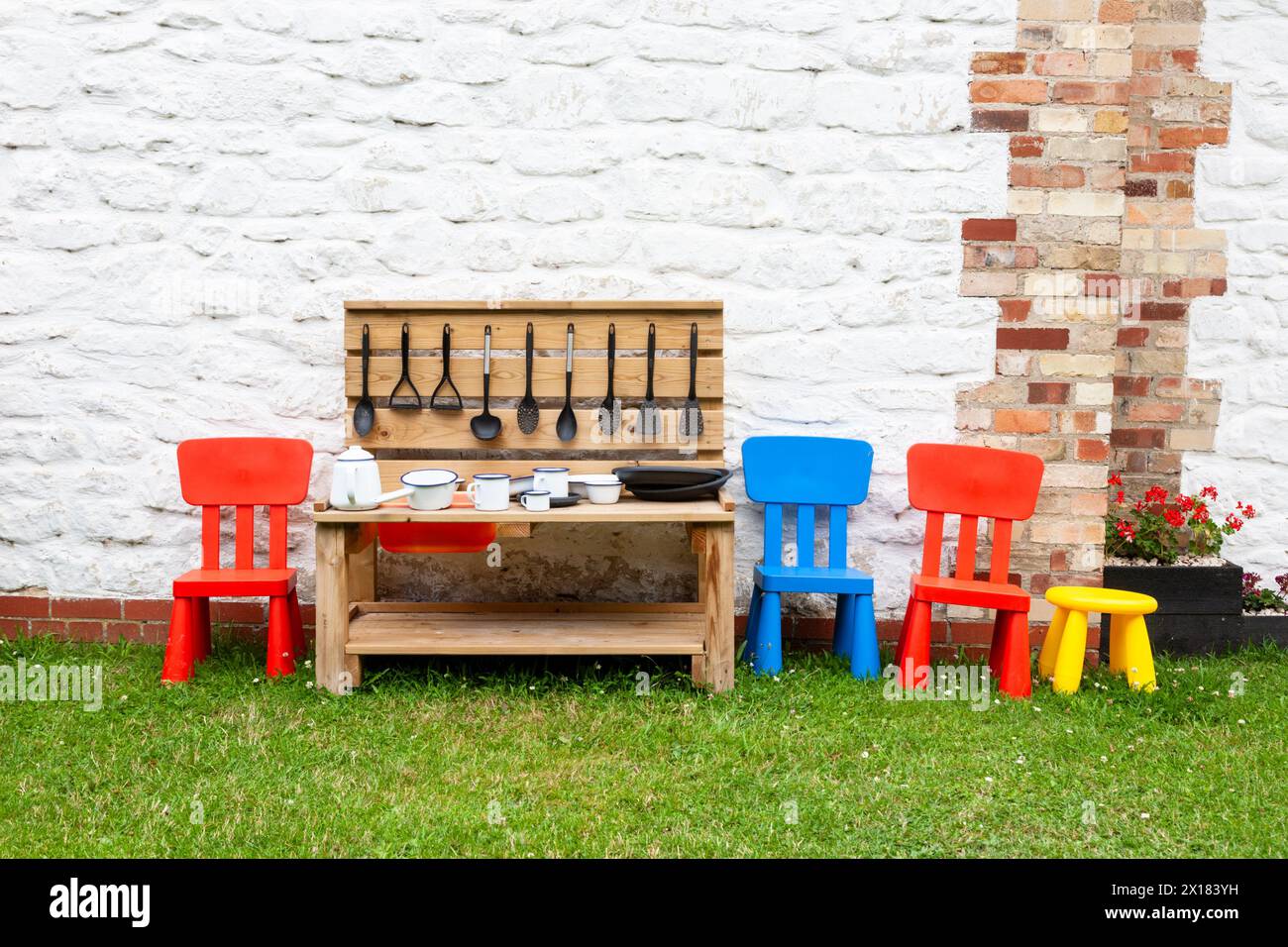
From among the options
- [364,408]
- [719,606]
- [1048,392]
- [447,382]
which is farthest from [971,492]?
[364,408]

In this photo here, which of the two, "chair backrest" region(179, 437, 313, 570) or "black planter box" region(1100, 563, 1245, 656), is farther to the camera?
"black planter box" region(1100, 563, 1245, 656)

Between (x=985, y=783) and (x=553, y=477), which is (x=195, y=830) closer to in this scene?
(x=553, y=477)

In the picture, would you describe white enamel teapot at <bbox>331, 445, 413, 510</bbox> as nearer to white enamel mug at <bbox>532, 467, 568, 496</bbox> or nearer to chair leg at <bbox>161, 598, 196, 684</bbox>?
white enamel mug at <bbox>532, 467, 568, 496</bbox>

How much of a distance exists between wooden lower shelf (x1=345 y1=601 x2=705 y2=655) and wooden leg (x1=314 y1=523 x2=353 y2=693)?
0.06 meters

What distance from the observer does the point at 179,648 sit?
12.4ft

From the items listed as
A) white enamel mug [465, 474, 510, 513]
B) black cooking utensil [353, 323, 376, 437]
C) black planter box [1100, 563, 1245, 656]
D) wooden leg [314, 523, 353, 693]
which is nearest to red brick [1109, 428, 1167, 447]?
black planter box [1100, 563, 1245, 656]

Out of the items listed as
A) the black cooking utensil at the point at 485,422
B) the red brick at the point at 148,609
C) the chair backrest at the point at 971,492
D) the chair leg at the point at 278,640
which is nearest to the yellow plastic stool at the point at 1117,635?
the chair backrest at the point at 971,492

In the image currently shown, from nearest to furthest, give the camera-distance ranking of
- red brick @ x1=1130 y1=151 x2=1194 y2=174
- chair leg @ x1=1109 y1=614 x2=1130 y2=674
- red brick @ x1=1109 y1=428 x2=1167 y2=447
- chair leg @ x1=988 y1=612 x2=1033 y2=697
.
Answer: chair leg @ x1=988 y1=612 x2=1033 y2=697 < chair leg @ x1=1109 y1=614 x2=1130 y2=674 < red brick @ x1=1130 y1=151 x2=1194 y2=174 < red brick @ x1=1109 y1=428 x2=1167 y2=447

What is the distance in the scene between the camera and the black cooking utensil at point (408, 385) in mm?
4016

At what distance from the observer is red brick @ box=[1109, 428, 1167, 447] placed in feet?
15.1

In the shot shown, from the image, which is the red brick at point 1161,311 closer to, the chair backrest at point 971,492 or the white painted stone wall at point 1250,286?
the white painted stone wall at point 1250,286

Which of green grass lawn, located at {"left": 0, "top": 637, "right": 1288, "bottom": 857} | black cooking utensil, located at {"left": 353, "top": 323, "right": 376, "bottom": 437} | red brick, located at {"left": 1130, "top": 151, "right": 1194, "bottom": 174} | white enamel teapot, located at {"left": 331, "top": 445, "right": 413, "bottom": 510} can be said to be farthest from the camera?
red brick, located at {"left": 1130, "top": 151, "right": 1194, "bottom": 174}

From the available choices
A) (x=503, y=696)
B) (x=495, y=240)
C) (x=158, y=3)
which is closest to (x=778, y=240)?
(x=495, y=240)

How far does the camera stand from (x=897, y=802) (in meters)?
2.82
